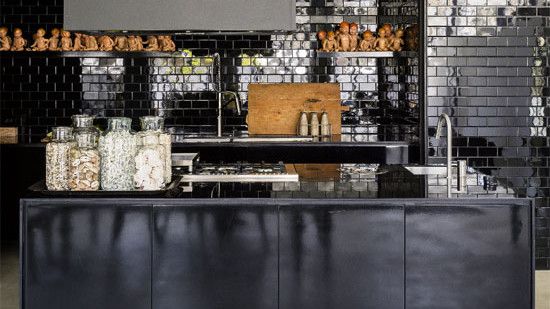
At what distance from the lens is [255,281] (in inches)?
161

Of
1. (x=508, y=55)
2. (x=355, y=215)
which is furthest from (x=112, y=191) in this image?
(x=508, y=55)

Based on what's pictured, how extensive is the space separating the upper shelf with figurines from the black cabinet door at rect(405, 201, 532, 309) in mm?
3890

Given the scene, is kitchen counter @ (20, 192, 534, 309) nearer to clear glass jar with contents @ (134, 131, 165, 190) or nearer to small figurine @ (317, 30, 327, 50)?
clear glass jar with contents @ (134, 131, 165, 190)

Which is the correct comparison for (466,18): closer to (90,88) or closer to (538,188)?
(538,188)

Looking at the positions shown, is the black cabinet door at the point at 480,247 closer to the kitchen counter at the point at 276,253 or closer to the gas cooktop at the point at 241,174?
the kitchen counter at the point at 276,253

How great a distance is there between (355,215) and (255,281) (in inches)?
23.0

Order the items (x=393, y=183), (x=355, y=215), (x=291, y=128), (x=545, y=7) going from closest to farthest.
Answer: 1. (x=355, y=215)
2. (x=393, y=183)
3. (x=545, y=7)
4. (x=291, y=128)

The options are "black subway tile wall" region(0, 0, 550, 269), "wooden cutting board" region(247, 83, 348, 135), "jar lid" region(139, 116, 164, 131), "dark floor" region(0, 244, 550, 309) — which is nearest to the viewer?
"jar lid" region(139, 116, 164, 131)

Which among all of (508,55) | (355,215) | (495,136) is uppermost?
(508,55)

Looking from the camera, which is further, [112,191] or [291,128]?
[291,128]

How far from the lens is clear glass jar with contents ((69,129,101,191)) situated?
4.14m

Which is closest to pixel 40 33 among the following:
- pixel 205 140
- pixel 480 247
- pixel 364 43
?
pixel 205 140

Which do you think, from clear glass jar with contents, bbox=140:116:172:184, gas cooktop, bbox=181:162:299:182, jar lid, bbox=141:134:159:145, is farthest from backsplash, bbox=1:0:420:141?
jar lid, bbox=141:134:159:145

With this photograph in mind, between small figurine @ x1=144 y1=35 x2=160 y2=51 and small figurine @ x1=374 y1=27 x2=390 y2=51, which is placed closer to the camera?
small figurine @ x1=374 y1=27 x2=390 y2=51
